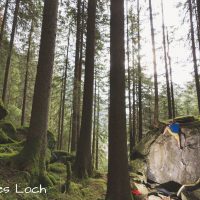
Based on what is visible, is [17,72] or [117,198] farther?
[17,72]

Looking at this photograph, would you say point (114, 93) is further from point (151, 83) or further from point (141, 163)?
point (151, 83)

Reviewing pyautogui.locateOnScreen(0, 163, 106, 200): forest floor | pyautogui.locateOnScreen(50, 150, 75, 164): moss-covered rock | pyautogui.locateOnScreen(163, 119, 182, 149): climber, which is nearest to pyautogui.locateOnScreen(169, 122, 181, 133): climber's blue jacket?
pyautogui.locateOnScreen(163, 119, 182, 149): climber

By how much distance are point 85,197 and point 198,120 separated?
6737 mm

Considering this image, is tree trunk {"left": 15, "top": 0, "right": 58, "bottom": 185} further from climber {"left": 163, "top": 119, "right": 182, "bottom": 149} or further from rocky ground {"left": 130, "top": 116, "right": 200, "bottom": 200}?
climber {"left": 163, "top": 119, "right": 182, "bottom": 149}

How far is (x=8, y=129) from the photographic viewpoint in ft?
38.1

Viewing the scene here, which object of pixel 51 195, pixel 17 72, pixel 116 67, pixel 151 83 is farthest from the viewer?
pixel 17 72

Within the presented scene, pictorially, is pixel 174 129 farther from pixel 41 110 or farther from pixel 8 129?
pixel 8 129

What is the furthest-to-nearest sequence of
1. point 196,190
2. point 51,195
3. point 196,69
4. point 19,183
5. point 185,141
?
point 196,69
point 185,141
point 196,190
point 51,195
point 19,183

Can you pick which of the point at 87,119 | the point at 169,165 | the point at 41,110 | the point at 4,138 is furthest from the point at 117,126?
the point at 4,138

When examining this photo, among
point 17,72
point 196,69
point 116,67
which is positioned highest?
point 17,72

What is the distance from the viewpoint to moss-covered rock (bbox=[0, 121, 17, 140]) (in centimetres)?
1134

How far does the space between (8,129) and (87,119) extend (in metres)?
4.21

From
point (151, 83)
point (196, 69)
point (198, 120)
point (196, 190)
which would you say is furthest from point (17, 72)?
point (196, 190)

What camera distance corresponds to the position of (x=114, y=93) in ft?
22.0
